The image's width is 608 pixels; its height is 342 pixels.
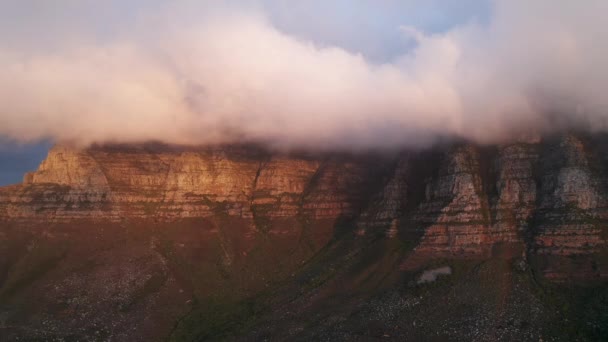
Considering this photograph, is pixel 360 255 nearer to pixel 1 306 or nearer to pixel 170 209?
pixel 170 209

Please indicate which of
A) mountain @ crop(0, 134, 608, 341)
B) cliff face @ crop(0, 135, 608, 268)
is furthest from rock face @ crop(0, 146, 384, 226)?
mountain @ crop(0, 134, 608, 341)

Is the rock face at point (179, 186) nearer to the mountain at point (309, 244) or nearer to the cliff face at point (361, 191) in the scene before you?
the cliff face at point (361, 191)

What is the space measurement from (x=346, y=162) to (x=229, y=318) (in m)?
75.0

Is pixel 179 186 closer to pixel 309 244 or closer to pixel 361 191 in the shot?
pixel 309 244

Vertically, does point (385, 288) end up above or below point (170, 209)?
below

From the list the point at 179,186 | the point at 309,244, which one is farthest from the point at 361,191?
the point at 179,186

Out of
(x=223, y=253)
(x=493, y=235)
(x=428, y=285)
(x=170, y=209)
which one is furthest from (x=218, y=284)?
(x=493, y=235)

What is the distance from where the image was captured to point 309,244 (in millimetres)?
155625

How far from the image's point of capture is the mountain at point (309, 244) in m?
101

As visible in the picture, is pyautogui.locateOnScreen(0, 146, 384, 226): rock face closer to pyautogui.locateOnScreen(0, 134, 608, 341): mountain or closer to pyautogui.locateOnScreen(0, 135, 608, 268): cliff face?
pyautogui.locateOnScreen(0, 135, 608, 268): cliff face

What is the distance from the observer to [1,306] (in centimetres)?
11950

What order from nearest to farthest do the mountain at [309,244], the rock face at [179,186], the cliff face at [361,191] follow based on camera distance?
the mountain at [309,244], the cliff face at [361,191], the rock face at [179,186]

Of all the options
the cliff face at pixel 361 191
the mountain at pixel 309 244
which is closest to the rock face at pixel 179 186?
the cliff face at pixel 361 191

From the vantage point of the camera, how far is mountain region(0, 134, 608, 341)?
101m
